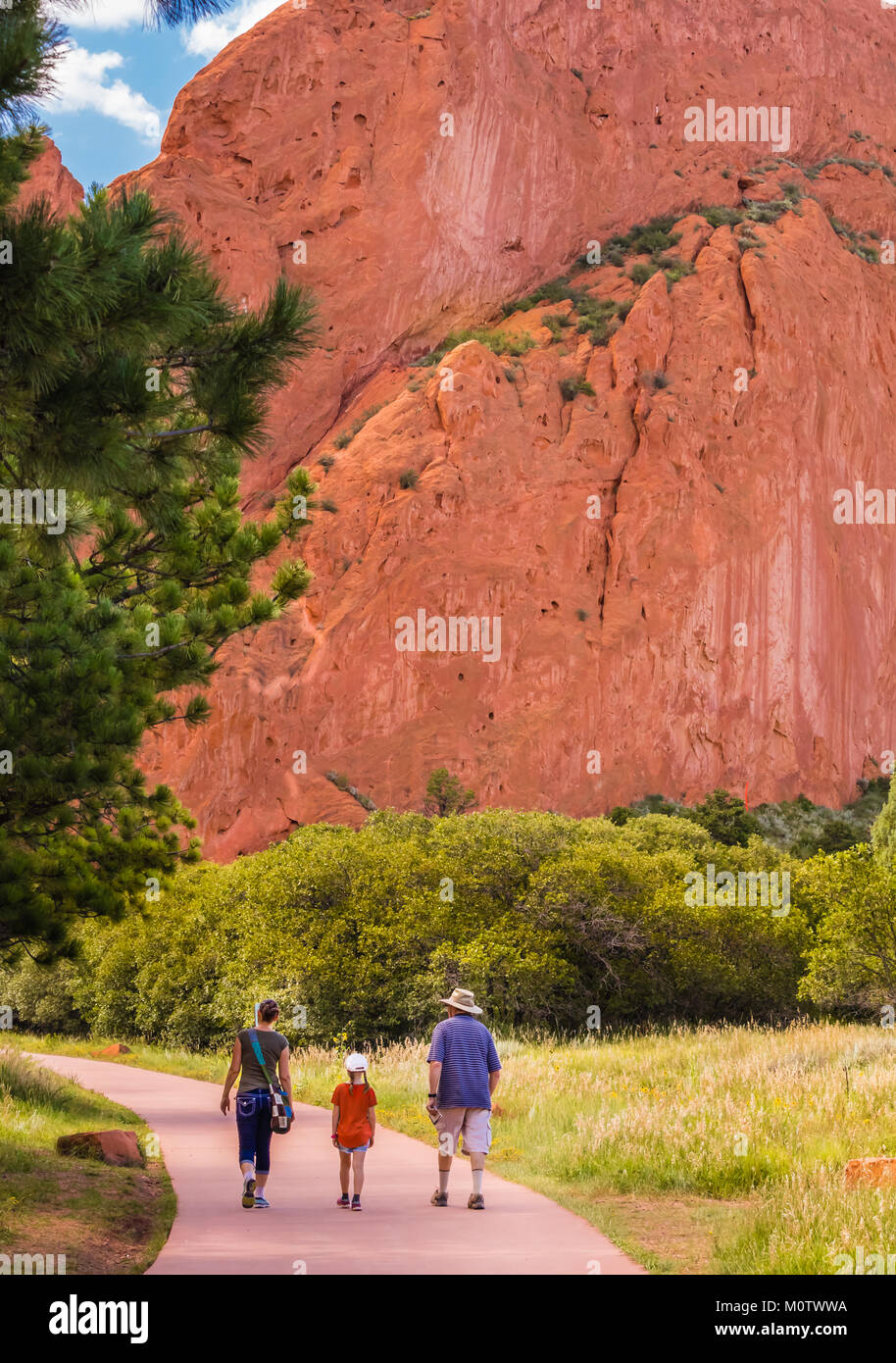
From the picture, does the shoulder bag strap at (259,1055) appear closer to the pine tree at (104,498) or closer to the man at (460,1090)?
the man at (460,1090)

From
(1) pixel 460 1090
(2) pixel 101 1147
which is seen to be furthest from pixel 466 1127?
(2) pixel 101 1147

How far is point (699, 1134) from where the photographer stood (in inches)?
424

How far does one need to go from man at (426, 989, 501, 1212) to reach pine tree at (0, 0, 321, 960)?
4.19 m

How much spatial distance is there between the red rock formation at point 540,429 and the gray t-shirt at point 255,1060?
3975cm

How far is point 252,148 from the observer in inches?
2510

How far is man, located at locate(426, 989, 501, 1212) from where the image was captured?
357 inches

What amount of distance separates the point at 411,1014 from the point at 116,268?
49.3 ft

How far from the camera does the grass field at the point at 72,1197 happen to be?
7668mm

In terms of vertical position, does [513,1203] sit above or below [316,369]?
below

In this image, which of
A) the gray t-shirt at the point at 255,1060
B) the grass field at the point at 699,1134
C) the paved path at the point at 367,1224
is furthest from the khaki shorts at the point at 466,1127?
the gray t-shirt at the point at 255,1060

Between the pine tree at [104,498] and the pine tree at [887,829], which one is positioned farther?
the pine tree at [887,829]

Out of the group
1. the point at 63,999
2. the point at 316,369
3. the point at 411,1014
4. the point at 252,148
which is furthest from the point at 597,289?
the point at 411,1014

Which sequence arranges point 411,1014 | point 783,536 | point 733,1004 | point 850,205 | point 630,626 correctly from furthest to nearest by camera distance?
point 850,205 < point 783,536 < point 630,626 < point 733,1004 < point 411,1014

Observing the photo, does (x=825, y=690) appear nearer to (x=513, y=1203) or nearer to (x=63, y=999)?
(x=63, y=999)
